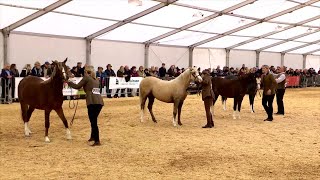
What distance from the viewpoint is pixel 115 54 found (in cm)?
2322

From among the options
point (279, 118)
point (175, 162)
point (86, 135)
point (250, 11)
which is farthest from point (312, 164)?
point (250, 11)

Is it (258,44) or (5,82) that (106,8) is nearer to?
(5,82)

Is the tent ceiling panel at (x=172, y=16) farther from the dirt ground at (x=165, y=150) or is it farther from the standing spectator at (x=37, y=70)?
the dirt ground at (x=165, y=150)

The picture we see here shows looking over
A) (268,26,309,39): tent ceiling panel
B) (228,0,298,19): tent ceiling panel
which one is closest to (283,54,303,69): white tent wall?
(268,26,309,39): tent ceiling panel

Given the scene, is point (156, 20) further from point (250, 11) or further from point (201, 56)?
point (201, 56)

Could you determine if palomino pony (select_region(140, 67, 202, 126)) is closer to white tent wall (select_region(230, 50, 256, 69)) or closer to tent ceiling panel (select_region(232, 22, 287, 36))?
tent ceiling panel (select_region(232, 22, 287, 36))

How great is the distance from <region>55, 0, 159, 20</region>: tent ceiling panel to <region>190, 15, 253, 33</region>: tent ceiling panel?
5754 mm

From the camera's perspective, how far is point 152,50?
1002 inches

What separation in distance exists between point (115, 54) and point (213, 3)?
260 inches

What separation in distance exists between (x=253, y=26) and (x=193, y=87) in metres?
6.93

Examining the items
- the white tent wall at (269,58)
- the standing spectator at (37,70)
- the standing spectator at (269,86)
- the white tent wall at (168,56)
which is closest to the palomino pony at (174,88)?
the standing spectator at (269,86)

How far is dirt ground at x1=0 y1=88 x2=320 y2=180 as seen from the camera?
5.82m

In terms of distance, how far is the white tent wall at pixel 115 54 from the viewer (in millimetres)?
22188

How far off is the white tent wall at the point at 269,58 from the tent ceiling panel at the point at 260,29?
692 cm
